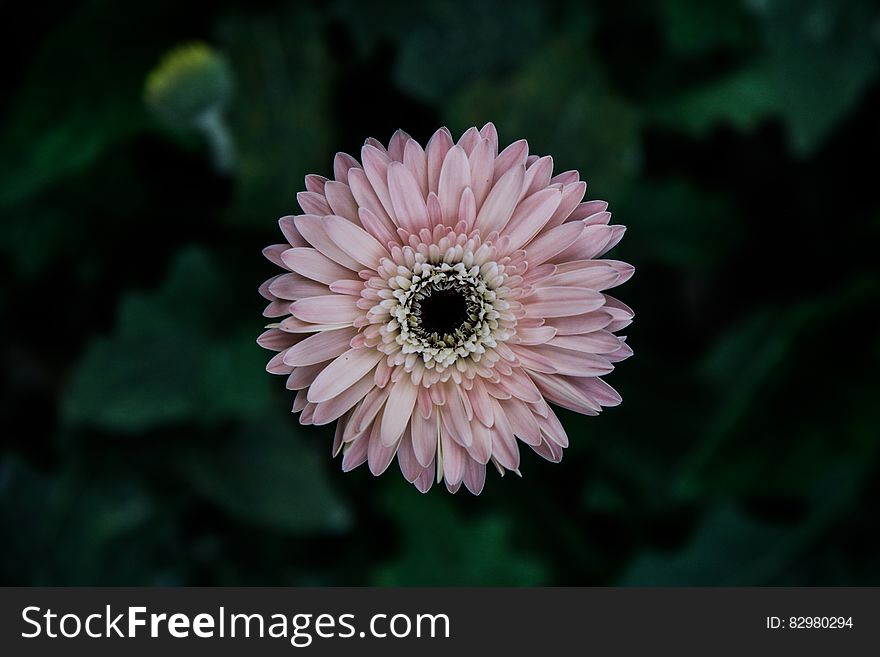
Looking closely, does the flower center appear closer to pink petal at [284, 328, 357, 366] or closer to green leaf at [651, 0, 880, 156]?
pink petal at [284, 328, 357, 366]

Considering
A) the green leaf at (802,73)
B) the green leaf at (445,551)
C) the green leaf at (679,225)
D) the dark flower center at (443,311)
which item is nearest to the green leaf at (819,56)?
the green leaf at (802,73)

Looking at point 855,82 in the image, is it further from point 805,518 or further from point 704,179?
point 805,518

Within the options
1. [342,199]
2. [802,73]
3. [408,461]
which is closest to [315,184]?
[342,199]

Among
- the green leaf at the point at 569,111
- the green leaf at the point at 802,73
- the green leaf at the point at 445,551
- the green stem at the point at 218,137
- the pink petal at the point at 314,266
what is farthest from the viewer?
the green leaf at the point at 445,551

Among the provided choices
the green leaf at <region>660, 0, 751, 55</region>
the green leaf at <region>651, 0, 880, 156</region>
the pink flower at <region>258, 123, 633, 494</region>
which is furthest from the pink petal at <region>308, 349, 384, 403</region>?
the green leaf at <region>651, 0, 880, 156</region>

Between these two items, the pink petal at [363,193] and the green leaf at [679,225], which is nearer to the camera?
the pink petal at [363,193]

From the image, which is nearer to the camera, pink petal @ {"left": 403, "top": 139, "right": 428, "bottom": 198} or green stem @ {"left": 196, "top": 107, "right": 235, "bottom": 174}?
pink petal @ {"left": 403, "top": 139, "right": 428, "bottom": 198}

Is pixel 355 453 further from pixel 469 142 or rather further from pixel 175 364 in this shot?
pixel 175 364

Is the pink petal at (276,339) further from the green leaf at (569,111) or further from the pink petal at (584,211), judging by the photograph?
the green leaf at (569,111)
